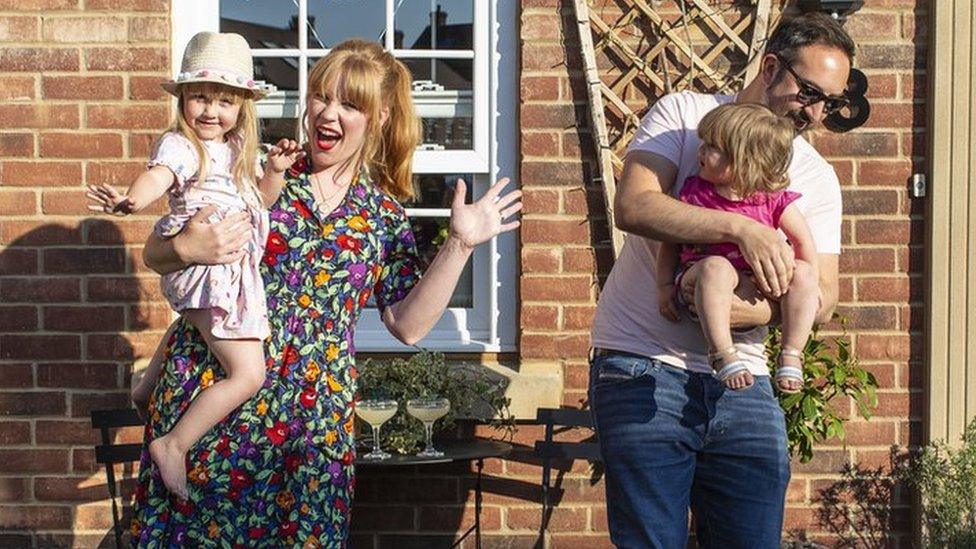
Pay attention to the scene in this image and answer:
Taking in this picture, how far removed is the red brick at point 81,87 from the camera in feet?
17.7

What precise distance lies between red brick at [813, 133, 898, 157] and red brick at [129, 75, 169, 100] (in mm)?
2410

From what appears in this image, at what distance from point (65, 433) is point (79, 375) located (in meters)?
0.23

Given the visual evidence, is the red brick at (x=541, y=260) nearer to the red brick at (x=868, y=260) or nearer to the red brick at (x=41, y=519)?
the red brick at (x=868, y=260)

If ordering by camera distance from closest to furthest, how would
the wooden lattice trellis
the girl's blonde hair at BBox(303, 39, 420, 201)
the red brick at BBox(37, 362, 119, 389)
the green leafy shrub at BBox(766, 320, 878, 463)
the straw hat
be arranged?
the girl's blonde hair at BBox(303, 39, 420, 201) → the straw hat → the green leafy shrub at BBox(766, 320, 878, 463) → the wooden lattice trellis → the red brick at BBox(37, 362, 119, 389)

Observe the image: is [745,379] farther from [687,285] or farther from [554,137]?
[554,137]

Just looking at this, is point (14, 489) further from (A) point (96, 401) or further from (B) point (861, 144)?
(B) point (861, 144)

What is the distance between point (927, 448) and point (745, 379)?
8.55 ft

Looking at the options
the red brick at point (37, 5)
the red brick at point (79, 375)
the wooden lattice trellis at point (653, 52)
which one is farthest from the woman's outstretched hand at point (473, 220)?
the red brick at point (37, 5)

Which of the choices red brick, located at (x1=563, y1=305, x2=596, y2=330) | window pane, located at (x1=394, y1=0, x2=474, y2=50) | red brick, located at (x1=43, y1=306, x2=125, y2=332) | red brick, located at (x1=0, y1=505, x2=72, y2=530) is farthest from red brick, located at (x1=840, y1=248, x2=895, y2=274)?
red brick, located at (x1=0, y1=505, x2=72, y2=530)

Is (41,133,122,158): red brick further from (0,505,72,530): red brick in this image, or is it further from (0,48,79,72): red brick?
(0,505,72,530): red brick

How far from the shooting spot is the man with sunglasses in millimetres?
3133

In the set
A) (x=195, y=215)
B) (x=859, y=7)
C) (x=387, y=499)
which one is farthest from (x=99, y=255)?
(x=859, y=7)

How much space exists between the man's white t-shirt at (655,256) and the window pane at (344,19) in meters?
2.53

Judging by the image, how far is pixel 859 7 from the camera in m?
5.33
